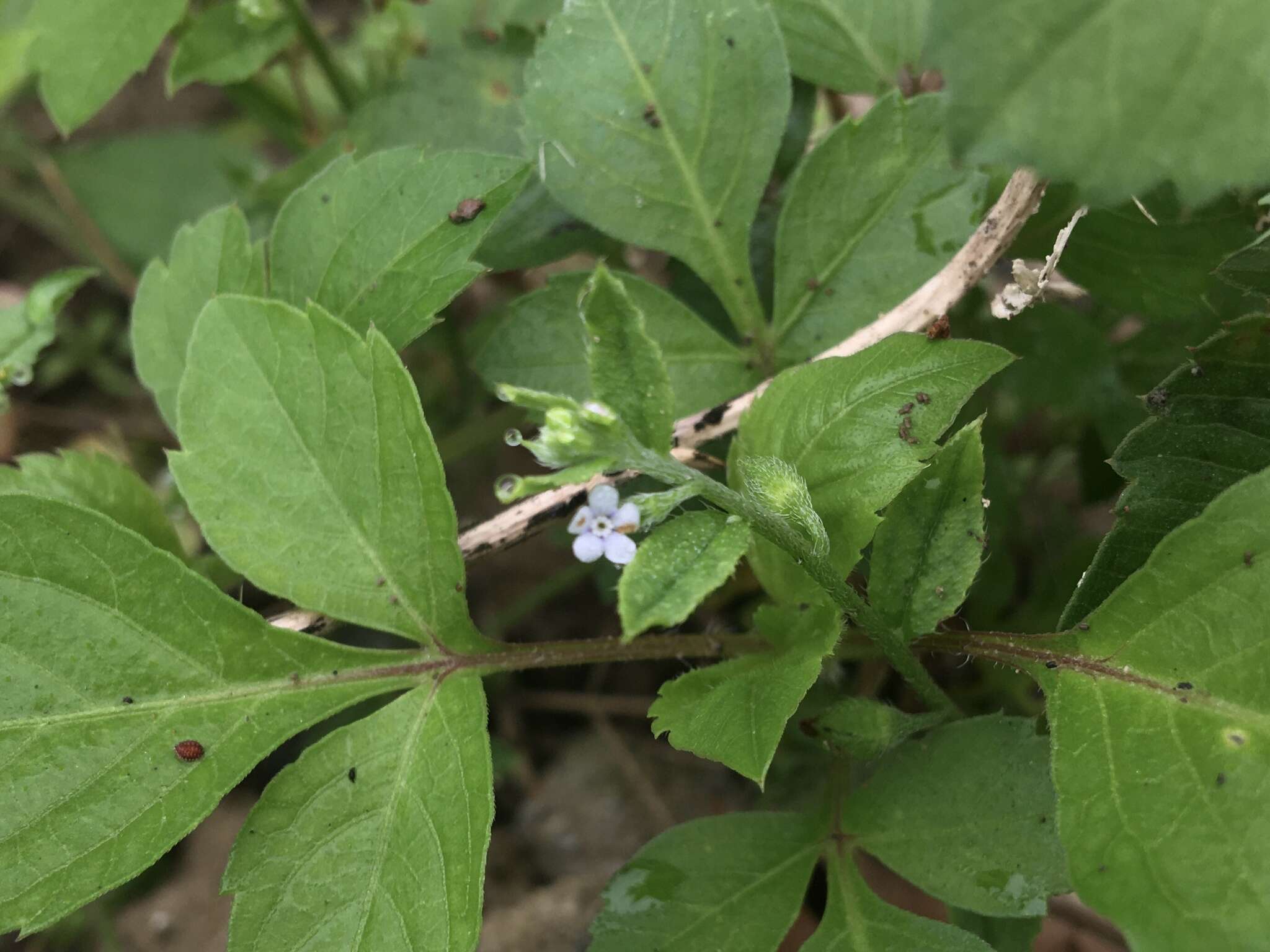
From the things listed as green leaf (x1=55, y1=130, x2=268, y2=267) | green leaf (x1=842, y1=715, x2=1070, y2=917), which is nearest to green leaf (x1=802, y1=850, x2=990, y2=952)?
green leaf (x1=842, y1=715, x2=1070, y2=917)

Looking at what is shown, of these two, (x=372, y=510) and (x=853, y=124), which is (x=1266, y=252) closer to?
(x=853, y=124)

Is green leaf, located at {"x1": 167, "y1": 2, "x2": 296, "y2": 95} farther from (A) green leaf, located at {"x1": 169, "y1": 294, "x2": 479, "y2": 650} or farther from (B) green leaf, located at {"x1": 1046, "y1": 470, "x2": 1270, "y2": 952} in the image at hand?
(B) green leaf, located at {"x1": 1046, "y1": 470, "x2": 1270, "y2": 952}

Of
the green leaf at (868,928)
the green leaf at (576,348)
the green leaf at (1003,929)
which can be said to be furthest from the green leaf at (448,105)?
the green leaf at (1003,929)

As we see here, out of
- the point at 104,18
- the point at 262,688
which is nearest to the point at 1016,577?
the point at 262,688

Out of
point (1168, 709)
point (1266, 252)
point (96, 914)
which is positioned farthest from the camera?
point (96, 914)

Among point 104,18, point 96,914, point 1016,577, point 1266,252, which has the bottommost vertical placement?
point 96,914
